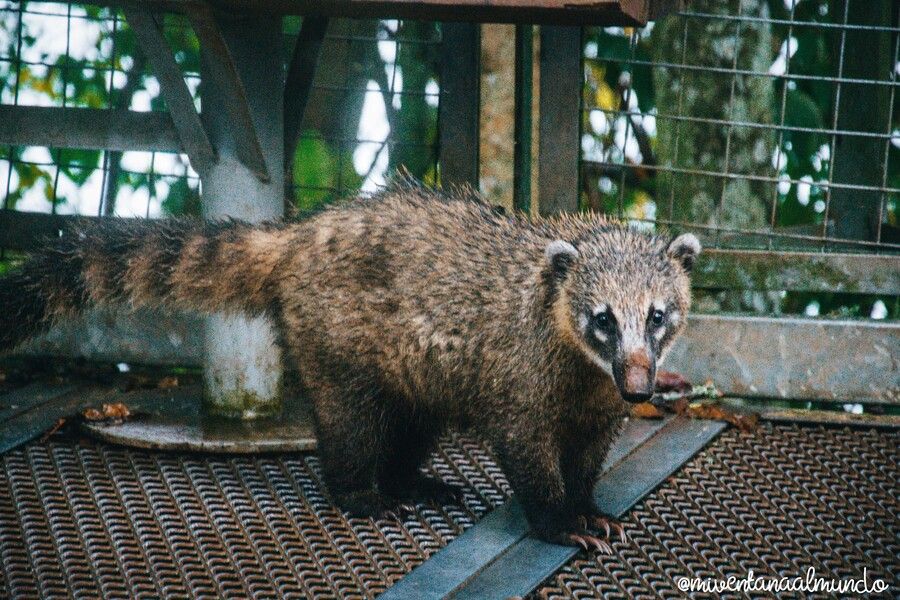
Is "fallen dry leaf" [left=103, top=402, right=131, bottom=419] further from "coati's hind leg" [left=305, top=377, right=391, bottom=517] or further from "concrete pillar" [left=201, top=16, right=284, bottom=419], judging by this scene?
"coati's hind leg" [left=305, top=377, right=391, bottom=517]

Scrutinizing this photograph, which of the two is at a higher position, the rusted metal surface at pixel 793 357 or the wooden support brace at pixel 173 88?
the wooden support brace at pixel 173 88

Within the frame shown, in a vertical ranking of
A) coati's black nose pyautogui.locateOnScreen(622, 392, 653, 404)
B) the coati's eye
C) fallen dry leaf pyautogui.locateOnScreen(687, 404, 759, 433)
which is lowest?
fallen dry leaf pyautogui.locateOnScreen(687, 404, 759, 433)

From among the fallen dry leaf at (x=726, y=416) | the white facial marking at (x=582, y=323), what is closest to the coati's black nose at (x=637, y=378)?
the white facial marking at (x=582, y=323)

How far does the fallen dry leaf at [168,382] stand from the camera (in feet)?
17.3

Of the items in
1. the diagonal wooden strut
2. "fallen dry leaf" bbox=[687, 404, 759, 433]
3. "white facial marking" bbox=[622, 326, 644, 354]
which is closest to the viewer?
"white facial marking" bbox=[622, 326, 644, 354]

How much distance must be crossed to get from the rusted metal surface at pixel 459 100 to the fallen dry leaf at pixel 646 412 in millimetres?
1122

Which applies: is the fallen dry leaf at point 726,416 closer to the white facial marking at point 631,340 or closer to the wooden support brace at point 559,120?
the wooden support brace at point 559,120

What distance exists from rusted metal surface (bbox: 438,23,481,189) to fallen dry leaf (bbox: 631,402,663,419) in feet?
3.68

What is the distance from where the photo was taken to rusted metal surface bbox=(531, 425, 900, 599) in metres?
3.60

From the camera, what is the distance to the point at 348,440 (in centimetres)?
401

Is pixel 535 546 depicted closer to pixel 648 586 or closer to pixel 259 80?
pixel 648 586

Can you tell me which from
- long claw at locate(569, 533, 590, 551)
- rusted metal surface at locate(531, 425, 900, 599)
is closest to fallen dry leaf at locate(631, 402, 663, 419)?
rusted metal surface at locate(531, 425, 900, 599)

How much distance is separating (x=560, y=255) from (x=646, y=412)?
131 cm

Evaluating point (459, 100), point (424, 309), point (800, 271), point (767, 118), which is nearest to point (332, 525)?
point (424, 309)
